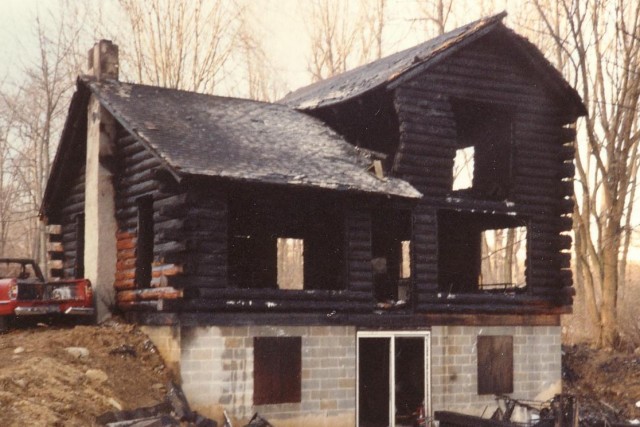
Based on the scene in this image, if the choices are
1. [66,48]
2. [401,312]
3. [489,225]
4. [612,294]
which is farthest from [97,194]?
[66,48]

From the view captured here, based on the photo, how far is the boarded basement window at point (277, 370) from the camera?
17312mm

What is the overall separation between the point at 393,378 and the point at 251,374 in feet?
11.4

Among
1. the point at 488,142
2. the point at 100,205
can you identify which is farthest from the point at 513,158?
the point at 100,205

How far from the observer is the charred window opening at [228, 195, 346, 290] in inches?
757

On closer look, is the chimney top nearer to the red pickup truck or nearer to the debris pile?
the red pickup truck

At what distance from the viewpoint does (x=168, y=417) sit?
14750mm

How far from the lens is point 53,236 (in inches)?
925

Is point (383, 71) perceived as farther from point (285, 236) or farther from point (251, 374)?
point (251, 374)

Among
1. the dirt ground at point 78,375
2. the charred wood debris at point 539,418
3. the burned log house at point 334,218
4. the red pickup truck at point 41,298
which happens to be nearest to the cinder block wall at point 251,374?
the burned log house at point 334,218

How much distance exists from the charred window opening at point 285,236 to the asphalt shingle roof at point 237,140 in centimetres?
98

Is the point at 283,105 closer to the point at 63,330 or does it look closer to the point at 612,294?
the point at 63,330

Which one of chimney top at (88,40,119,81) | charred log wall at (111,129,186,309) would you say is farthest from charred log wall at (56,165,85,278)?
chimney top at (88,40,119,81)

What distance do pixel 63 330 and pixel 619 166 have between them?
18.0m

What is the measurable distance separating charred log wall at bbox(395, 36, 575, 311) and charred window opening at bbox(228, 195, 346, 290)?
187 cm
